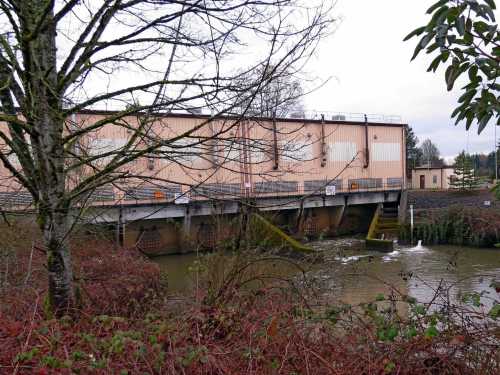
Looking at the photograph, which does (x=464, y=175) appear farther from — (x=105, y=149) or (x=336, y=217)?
(x=105, y=149)

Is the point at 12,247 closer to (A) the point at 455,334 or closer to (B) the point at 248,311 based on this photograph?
(B) the point at 248,311

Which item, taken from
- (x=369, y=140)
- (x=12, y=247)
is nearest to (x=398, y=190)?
(x=369, y=140)

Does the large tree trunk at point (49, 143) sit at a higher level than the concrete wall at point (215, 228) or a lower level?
higher

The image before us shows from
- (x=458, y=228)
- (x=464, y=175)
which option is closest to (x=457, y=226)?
(x=458, y=228)

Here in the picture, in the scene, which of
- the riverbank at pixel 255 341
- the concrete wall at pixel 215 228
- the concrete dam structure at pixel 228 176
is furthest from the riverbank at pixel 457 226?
the riverbank at pixel 255 341

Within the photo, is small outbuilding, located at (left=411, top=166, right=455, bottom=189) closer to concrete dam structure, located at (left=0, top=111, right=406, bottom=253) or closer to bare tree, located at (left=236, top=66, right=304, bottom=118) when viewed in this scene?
concrete dam structure, located at (left=0, top=111, right=406, bottom=253)

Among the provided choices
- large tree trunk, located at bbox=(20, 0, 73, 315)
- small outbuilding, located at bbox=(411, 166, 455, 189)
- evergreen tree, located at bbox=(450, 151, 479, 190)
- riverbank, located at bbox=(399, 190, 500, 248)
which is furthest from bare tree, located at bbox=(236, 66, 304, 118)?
small outbuilding, located at bbox=(411, 166, 455, 189)

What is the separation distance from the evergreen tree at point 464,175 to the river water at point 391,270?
1358cm

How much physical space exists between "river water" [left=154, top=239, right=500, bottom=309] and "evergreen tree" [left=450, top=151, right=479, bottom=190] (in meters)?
13.6

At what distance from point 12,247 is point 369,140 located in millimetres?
22786

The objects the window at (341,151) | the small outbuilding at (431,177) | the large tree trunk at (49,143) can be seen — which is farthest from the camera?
the small outbuilding at (431,177)

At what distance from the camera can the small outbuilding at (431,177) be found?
4347 centimetres

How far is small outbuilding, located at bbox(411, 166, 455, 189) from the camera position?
43469mm

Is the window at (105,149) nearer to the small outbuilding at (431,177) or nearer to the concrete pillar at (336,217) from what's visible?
the concrete pillar at (336,217)
